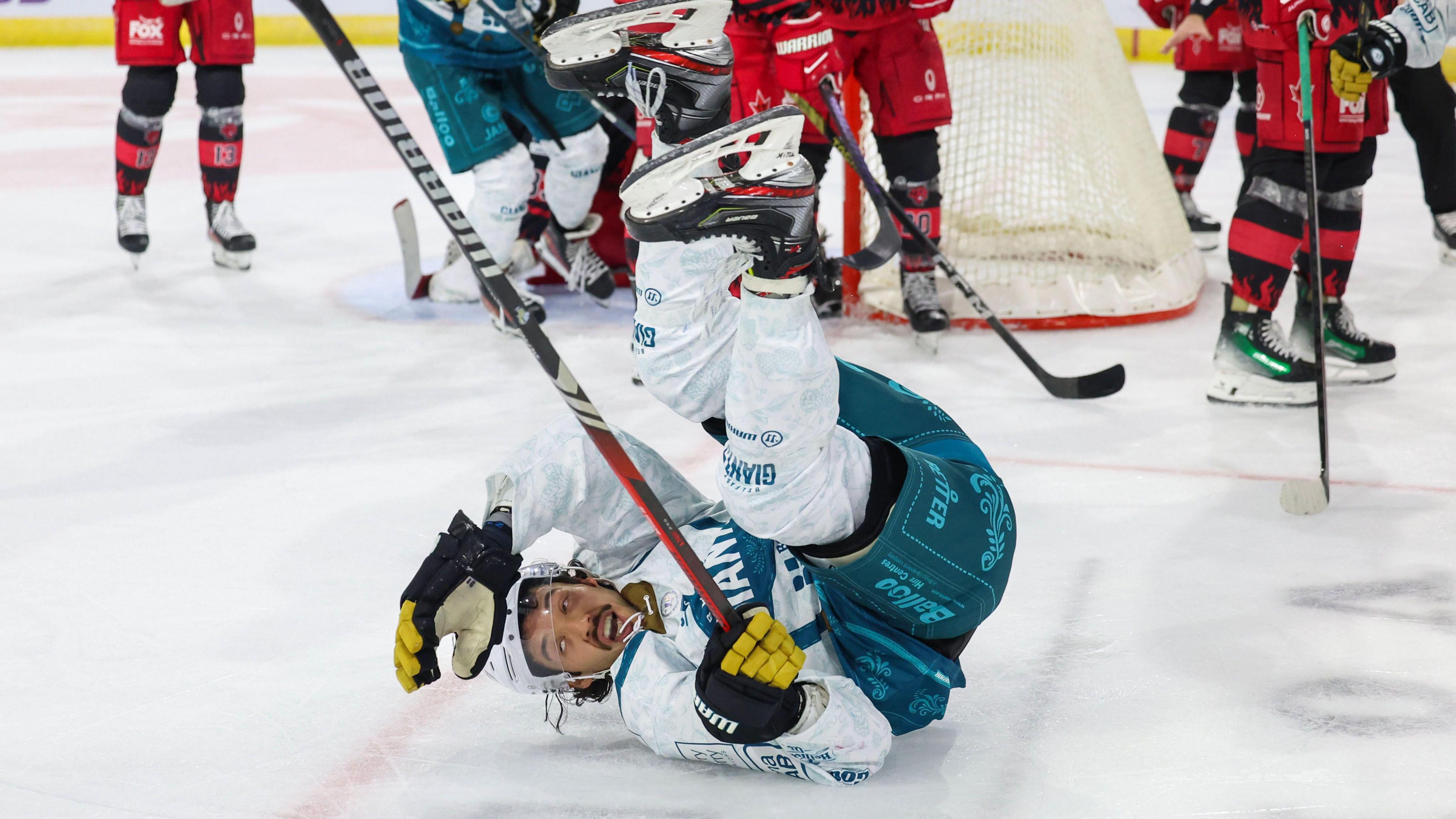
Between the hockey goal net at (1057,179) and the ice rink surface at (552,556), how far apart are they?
16 cm

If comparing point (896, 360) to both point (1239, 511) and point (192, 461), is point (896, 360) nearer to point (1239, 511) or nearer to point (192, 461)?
point (1239, 511)

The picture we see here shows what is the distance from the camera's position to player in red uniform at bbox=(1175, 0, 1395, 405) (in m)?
2.53

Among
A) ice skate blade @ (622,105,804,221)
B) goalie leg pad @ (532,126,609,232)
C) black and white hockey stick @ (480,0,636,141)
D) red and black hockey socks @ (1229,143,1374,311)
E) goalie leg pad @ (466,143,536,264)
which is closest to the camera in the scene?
ice skate blade @ (622,105,804,221)

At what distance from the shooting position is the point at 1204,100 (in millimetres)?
4059

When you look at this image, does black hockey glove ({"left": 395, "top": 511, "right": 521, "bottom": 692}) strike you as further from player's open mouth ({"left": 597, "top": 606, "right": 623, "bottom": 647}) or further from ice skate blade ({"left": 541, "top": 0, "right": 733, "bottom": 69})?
ice skate blade ({"left": 541, "top": 0, "right": 733, "bottom": 69})

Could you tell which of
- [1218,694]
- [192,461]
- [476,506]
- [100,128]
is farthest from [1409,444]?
[100,128]

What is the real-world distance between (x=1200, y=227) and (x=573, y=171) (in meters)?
1.99

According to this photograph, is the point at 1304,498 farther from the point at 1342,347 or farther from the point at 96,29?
the point at 96,29

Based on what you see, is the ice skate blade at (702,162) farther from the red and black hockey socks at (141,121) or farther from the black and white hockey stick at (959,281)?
the red and black hockey socks at (141,121)

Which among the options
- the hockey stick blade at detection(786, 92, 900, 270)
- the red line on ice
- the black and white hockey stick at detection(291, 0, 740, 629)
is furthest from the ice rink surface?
the hockey stick blade at detection(786, 92, 900, 270)

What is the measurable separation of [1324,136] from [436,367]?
6.31 ft

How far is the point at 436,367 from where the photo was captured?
313 centimetres

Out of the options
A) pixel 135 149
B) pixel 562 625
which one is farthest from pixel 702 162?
pixel 135 149

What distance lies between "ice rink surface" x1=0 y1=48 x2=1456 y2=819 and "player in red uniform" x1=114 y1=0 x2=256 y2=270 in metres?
0.14
